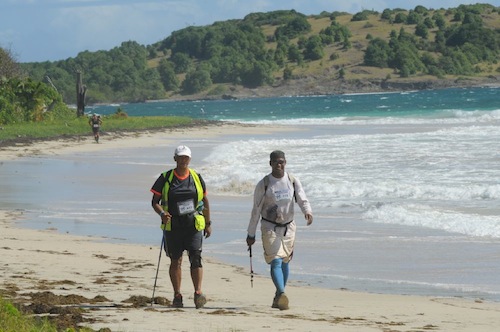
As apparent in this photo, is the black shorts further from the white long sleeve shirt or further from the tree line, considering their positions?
the tree line

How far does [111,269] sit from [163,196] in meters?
2.63

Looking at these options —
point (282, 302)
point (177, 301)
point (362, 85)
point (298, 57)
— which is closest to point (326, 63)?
point (298, 57)

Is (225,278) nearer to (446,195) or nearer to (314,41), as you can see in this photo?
(446,195)

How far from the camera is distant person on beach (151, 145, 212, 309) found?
33.4 feet

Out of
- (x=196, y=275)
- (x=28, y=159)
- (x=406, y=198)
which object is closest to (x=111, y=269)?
(x=196, y=275)

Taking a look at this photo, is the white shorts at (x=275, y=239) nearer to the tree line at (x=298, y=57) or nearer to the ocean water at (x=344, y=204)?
the ocean water at (x=344, y=204)

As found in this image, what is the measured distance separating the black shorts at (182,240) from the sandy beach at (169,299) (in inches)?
19.6

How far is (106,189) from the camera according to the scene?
918 inches

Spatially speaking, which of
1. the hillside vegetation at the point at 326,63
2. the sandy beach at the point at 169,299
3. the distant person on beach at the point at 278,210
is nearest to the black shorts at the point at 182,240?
the sandy beach at the point at 169,299

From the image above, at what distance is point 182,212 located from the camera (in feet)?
33.5

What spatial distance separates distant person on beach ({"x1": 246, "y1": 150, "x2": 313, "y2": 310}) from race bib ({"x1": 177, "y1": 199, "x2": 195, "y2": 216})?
64 cm

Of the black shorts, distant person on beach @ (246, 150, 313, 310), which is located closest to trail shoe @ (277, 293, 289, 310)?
distant person on beach @ (246, 150, 313, 310)

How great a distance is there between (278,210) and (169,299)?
138cm

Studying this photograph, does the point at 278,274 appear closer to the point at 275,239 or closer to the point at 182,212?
the point at 275,239
